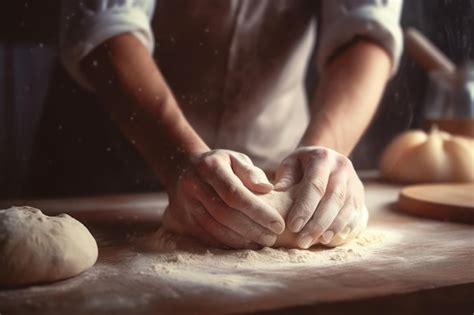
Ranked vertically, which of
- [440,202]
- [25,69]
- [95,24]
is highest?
[95,24]

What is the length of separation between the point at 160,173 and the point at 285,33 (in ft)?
1.54

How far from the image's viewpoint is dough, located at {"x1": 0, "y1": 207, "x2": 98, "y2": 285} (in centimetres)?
59

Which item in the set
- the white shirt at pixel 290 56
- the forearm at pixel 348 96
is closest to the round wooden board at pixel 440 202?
the forearm at pixel 348 96

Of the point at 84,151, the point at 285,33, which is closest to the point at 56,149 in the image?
the point at 84,151

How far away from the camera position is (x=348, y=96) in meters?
1.02

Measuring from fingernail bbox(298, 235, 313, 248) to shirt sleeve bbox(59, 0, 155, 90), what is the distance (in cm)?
46

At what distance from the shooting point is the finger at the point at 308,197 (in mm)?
696

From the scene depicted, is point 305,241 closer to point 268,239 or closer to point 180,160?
point 268,239

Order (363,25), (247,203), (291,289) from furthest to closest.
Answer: (363,25) → (247,203) → (291,289)

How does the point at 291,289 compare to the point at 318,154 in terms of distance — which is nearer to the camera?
the point at 291,289

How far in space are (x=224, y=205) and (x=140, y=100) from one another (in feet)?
1.00

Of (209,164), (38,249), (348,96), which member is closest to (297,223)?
(209,164)

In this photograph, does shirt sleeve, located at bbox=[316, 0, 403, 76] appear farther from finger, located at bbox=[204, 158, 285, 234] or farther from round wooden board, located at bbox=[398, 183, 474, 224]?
finger, located at bbox=[204, 158, 285, 234]

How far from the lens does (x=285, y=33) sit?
1205 mm
